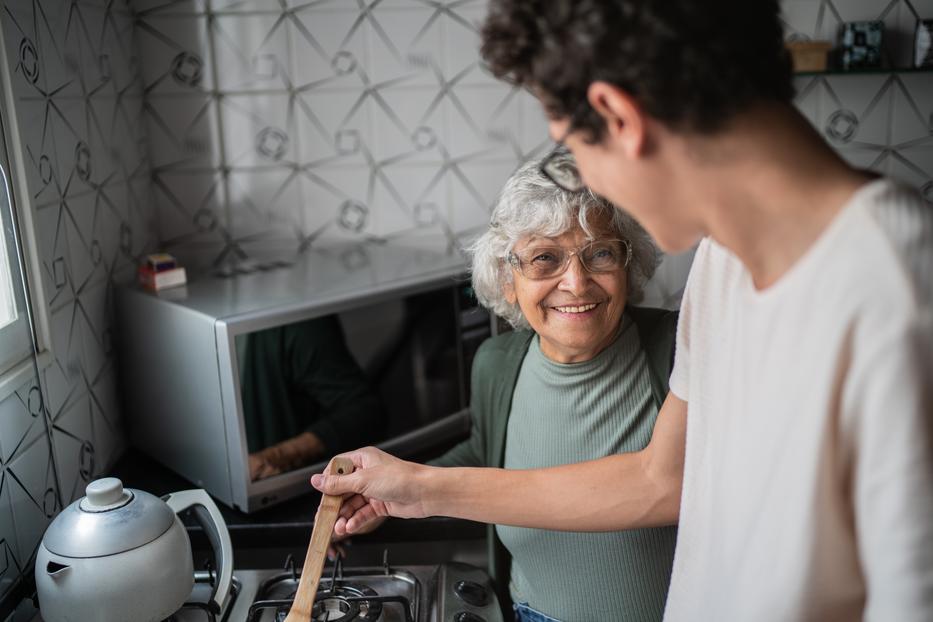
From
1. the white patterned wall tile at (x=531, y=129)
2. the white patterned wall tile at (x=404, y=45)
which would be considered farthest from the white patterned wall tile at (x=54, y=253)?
the white patterned wall tile at (x=531, y=129)

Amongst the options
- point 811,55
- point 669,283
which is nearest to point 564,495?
point 669,283

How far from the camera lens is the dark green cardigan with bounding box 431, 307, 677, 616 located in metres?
1.20

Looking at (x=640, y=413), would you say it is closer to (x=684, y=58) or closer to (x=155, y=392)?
(x=684, y=58)

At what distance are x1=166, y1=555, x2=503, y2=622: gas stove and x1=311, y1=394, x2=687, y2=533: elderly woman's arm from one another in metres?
0.15

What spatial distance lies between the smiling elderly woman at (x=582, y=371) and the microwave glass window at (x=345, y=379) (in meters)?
0.30

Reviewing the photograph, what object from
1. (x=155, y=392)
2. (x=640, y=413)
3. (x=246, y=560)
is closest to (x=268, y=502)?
(x=246, y=560)

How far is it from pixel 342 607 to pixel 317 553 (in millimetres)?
209

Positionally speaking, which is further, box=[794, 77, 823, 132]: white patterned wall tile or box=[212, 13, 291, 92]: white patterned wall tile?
box=[794, 77, 823, 132]: white patterned wall tile

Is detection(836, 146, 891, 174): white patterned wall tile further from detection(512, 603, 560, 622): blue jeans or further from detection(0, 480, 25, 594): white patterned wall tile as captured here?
detection(0, 480, 25, 594): white patterned wall tile

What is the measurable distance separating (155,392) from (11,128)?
19.5 inches

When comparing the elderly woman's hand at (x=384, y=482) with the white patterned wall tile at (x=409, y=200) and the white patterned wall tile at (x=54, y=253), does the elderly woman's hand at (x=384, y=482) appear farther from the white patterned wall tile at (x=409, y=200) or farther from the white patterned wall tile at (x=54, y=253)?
the white patterned wall tile at (x=409, y=200)

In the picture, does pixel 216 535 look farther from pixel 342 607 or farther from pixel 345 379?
pixel 345 379

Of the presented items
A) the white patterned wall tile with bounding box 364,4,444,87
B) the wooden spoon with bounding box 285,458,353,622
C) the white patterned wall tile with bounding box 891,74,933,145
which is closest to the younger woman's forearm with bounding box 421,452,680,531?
the wooden spoon with bounding box 285,458,353,622

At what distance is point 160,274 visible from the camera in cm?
142
